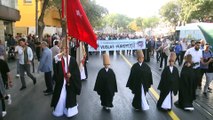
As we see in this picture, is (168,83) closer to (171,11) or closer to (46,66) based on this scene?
(46,66)

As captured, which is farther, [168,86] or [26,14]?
[26,14]

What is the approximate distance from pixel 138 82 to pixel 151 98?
1.72 meters

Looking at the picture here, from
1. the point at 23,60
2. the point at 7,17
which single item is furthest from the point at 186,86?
the point at 7,17

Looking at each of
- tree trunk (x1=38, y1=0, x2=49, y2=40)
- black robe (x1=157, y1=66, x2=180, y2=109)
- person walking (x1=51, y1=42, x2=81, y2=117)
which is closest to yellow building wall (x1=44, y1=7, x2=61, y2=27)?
tree trunk (x1=38, y1=0, x2=49, y2=40)

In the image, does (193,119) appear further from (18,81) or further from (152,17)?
(152,17)

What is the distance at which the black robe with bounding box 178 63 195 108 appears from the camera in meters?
9.02

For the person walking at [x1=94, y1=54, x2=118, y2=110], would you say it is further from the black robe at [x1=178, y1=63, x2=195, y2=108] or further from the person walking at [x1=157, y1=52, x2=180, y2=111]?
the black robe at [x1=178, y1=63, x2=195, y2=108]

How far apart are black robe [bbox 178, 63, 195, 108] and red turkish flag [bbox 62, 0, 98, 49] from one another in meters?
3.11

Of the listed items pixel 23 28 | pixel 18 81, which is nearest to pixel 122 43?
pixel 18 81

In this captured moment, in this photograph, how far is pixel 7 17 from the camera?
24.9 m

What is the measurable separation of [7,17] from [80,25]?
19.0 m

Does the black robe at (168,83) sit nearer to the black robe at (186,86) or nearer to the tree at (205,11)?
the black robe at (186,86)

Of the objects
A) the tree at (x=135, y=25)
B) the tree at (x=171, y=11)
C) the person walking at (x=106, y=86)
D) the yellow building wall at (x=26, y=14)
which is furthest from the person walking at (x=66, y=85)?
the tree at (x=171, y=11)

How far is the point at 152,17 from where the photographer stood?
118 meters
